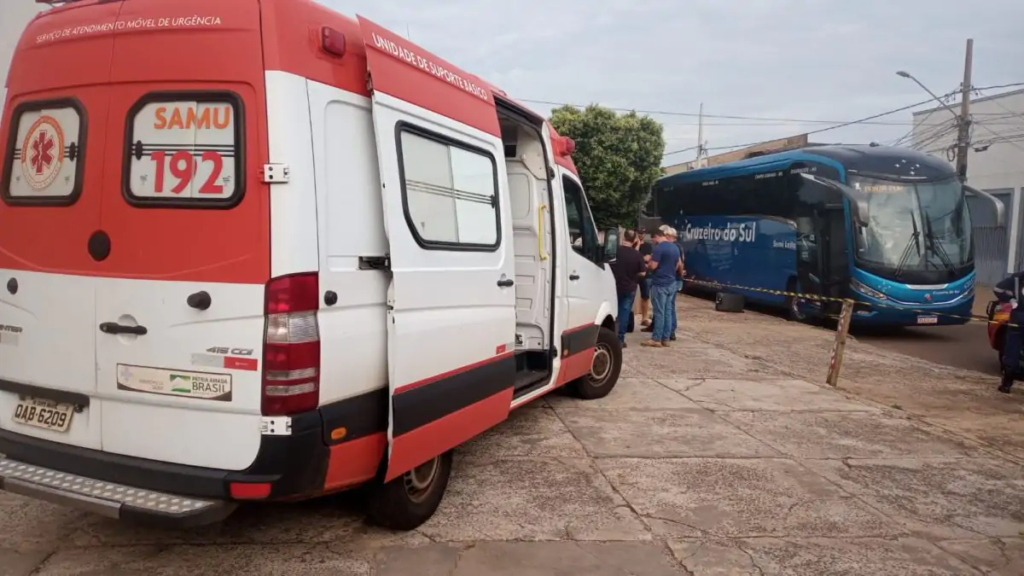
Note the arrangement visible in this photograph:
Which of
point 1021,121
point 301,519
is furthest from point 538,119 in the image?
point 1021,121

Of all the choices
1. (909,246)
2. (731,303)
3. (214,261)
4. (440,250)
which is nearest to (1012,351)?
(909,246)

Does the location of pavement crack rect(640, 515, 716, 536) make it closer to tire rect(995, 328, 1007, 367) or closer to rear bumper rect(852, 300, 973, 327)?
tire rect(995, 328, 1007, 367)

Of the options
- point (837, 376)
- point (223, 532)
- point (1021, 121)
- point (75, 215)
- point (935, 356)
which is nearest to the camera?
point (75, 215)

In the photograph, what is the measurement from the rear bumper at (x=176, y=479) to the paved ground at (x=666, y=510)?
591 millimetres

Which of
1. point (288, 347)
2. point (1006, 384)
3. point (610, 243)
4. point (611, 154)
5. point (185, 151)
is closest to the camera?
point (288, 347)

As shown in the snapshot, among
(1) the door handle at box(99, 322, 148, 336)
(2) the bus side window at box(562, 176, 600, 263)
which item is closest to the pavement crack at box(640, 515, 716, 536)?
(2) the bus side window at box(562, 176, 600, 263)

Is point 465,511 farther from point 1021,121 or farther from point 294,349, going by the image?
point 1021,121

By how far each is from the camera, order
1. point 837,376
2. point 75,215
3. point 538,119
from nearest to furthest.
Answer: point 75,215
point 538,119
point 837,376

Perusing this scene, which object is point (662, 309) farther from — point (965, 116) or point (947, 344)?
point (965, 116)

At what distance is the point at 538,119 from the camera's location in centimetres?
568

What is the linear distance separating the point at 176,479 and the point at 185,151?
1.39 meters

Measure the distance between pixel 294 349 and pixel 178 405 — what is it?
22.5 inches

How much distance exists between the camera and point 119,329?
10.1 ft

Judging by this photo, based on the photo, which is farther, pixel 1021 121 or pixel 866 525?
pixel 1021 121
